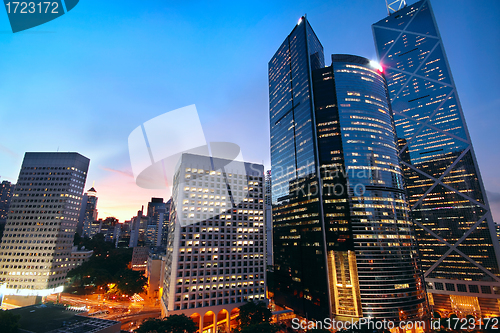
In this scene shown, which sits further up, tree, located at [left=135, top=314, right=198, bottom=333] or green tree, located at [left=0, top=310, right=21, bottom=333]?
green tree, located at [left=0, top=310, right=21, bottom=333]

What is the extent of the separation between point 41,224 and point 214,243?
285ft

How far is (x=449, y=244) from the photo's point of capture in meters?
112

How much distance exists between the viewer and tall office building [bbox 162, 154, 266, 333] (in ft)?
234

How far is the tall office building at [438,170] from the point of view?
103312mm

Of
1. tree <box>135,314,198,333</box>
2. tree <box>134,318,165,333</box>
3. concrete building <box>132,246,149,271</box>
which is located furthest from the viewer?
concrete building <box>132,246,149,271</box>

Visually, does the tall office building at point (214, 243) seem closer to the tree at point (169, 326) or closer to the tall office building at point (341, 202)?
the tree at point (169, 326)

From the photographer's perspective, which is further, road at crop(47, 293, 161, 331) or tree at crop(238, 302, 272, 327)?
road at crop(47, 293, 161, 331)

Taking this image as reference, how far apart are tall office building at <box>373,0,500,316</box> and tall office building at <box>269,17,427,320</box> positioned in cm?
4795

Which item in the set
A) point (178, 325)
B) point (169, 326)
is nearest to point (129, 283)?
point (169, 326)

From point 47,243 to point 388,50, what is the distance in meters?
230

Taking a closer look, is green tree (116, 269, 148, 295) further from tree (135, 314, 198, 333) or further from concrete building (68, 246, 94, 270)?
tree (135, 314, 198, 333)

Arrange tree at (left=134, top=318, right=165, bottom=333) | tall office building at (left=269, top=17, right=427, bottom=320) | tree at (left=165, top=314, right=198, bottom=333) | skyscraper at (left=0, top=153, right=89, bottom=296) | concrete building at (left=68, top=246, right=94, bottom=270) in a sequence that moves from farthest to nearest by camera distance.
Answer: concrete building at (left=68, top=246, right=94, bottom=270)
skyscraper at (left=0, top=153, right=89, bottom=296)
tall office building at (left=269, top=17, right=427, bottom=320)
tree at (left=165, top=314, right=198, bottom=333)
tree at (left=134, top=318, right=165, bottom=333)

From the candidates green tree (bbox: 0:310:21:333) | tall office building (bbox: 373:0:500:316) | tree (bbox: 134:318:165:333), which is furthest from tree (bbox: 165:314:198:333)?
tall office building (bbox: 373:0:500:316)

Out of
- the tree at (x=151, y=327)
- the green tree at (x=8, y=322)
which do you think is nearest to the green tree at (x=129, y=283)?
the tree at (x=151, y=327)
